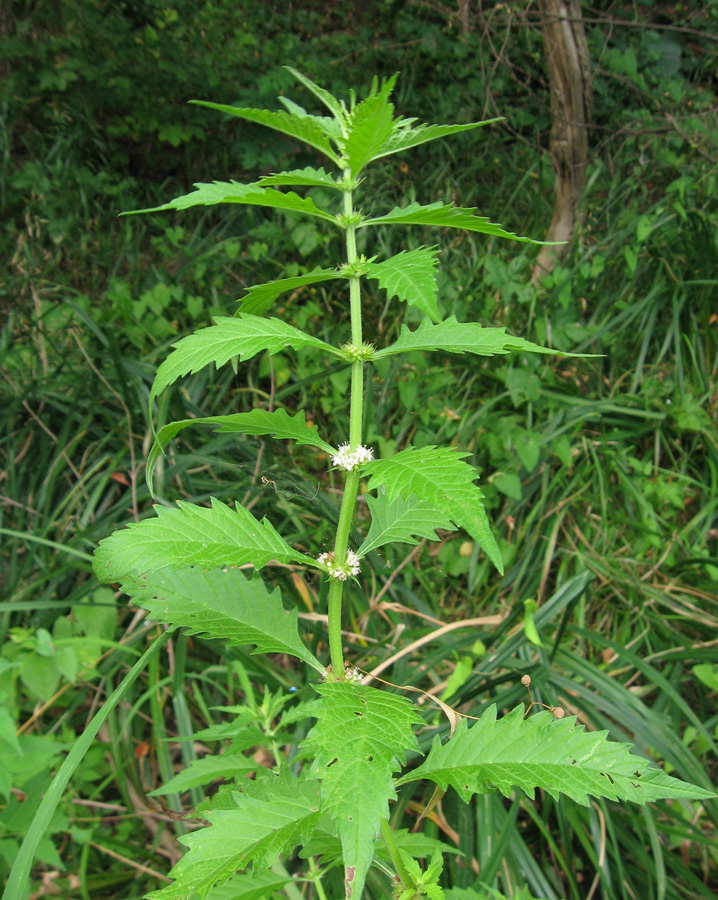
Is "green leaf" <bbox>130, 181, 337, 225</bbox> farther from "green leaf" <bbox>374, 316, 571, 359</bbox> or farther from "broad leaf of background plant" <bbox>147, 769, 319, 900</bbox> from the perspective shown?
"broad leaf of background plant" <bbox>147, 769, 319, 900</bbox>

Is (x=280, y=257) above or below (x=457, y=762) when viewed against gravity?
above

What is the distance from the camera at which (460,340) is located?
0.73 metres

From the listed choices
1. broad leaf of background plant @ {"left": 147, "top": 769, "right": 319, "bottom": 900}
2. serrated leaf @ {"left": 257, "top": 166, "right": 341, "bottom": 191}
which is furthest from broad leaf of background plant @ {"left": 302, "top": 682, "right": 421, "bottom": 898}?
serrated leaf @ {"left": 257, "top": 166, "right": 341, "bottom": 191}

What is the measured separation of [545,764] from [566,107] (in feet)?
9.43

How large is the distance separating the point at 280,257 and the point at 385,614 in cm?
195

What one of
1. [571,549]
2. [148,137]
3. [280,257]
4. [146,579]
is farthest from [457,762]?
[148,137]

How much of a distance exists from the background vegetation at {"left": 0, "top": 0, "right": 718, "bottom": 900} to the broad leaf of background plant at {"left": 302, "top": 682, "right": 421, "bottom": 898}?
1.66 ft

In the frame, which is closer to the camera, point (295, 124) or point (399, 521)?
point (295, 124)

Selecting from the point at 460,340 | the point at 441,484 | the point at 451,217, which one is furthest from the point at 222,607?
the point at 451,217

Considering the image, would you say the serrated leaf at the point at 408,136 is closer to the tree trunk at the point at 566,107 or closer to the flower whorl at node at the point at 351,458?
the flower whorl at node at the point at 351,458

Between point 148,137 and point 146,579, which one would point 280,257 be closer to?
point 148,137

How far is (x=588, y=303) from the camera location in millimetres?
2924

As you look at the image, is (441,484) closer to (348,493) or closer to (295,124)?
(348,493)

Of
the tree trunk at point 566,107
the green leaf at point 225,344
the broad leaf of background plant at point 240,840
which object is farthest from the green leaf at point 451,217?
the tree trunk at point 566,107
